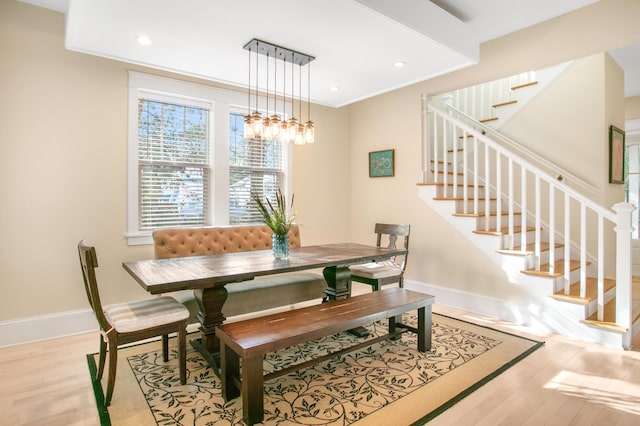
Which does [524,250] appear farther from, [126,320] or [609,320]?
[126,320]

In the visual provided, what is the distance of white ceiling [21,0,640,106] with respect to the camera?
257 cm

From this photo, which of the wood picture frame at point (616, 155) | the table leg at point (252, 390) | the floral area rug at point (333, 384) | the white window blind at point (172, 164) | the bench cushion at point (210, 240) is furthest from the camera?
the wood picture frame at point (616, 155)

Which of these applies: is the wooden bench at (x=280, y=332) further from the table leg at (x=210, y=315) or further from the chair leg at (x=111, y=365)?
the chair leg at (x=111, y=365)

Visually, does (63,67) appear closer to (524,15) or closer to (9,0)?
(9,0)

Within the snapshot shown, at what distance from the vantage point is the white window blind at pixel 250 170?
4426mm

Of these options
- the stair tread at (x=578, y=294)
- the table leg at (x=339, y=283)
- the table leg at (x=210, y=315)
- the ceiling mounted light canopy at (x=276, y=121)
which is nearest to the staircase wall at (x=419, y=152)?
the stair tread at (x=578, y=294)

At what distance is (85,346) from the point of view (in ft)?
10.0

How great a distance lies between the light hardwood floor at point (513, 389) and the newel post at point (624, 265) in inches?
10.0

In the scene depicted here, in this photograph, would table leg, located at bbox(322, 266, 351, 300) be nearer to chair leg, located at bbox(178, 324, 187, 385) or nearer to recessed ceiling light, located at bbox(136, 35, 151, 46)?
chair leg, located at bbox(178, 324, 187, 385)

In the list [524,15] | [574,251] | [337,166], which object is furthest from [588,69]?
[337,166]

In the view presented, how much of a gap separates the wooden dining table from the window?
114 cm

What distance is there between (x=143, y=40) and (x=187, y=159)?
136 cm

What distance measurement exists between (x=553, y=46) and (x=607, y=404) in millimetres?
3200

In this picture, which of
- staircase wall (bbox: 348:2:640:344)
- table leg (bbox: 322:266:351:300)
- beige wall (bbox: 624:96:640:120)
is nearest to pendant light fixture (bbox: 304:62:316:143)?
staircase wall (bbox: 348:2:640:344)
